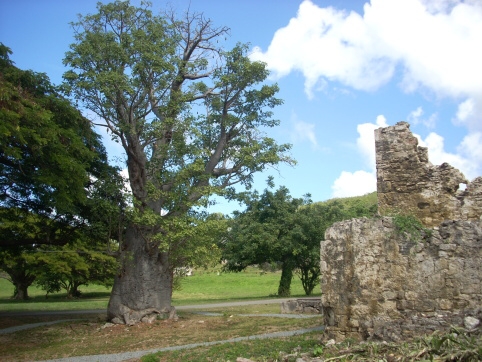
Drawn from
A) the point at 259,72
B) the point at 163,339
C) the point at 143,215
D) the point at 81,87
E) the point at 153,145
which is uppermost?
the point at 259,72

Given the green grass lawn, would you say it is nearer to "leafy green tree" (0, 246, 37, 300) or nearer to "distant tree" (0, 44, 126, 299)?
"leafy green tree" (0, 246, 37, 300)

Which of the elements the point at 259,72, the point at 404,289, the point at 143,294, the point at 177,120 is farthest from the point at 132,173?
the point at 404,289

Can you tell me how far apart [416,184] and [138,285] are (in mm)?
10543

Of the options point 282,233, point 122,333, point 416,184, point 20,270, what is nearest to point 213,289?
point 282,233

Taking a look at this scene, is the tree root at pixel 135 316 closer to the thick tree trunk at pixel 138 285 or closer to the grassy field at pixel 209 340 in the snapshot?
the thick tree trunk at pixel 138 285

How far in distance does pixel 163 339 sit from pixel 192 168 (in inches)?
226

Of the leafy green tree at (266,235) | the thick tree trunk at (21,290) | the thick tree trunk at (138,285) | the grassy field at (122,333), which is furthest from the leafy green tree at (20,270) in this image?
the leafy green tree at (266,235)

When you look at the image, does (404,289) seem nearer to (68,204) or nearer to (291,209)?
(68,204)

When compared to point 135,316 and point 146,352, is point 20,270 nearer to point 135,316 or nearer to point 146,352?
point 135,316

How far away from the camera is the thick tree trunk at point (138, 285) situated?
53.9ft

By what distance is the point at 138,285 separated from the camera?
16641mm

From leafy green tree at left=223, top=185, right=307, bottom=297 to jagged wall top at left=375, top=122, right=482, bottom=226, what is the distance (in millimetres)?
14908

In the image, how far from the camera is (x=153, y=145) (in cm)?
1778

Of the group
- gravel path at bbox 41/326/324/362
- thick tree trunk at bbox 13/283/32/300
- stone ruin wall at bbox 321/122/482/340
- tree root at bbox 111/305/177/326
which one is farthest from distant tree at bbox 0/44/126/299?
thick tree trunk at bbox 13/283/32/300
